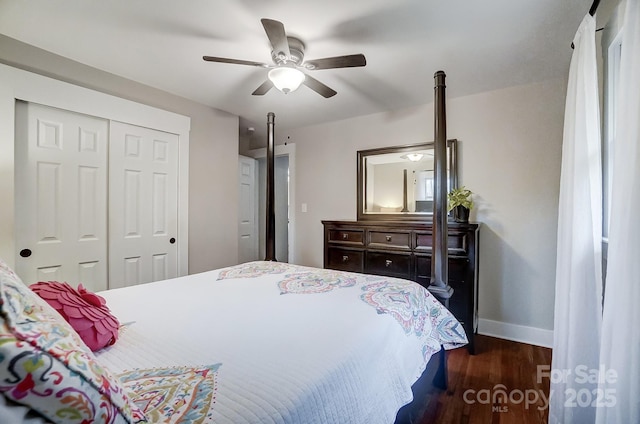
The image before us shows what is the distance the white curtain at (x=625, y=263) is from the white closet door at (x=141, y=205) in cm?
310

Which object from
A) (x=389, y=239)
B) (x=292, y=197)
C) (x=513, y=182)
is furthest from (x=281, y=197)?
(x=513, y=182)

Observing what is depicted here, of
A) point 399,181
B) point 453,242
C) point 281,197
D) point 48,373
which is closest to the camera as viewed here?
point 48,373

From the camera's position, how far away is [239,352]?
865 millimetres

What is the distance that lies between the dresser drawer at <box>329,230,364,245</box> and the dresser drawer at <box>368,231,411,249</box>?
4.4 inches

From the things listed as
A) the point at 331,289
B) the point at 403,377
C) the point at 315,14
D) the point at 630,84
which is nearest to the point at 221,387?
the point at 403,377

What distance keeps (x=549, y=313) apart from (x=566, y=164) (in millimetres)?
1602

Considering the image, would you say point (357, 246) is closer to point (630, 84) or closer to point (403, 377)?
point (403, 377)

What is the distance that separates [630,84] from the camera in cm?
96

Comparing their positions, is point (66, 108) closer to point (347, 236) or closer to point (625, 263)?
point (347, 236)

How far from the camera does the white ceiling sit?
1.62m

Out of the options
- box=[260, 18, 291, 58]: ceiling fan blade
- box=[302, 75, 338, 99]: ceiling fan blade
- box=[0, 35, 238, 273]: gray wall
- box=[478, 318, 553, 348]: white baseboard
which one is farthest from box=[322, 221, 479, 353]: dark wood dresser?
box=[260, 18, 291, 58]: ceiling fan blade

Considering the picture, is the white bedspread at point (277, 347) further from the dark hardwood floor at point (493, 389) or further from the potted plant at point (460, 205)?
the potted plant at point (460, 205)

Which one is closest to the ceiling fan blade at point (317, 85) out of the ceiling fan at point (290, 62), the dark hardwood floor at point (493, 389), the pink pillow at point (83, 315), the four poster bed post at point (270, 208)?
the ceiling fan at point (290, 62)

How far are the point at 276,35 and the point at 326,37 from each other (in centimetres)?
48
